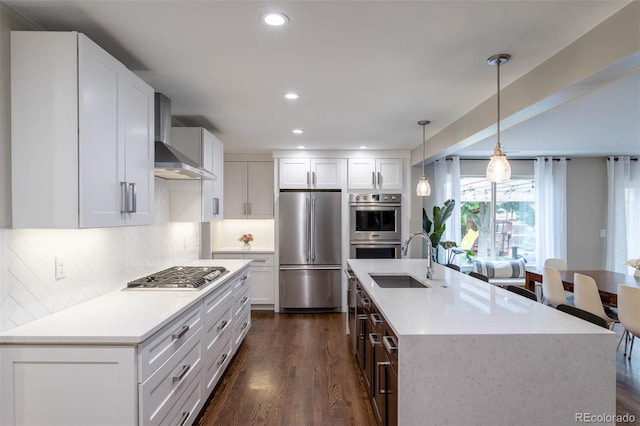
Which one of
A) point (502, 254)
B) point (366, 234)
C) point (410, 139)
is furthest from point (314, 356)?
point (502, 254)

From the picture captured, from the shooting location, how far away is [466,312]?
1.98 m

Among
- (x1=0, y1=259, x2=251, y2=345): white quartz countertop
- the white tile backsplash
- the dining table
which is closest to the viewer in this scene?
(x1=0, y1=259, x2=251, y2=345): white quartz countertop

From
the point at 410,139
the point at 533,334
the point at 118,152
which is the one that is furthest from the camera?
the point at 410,139

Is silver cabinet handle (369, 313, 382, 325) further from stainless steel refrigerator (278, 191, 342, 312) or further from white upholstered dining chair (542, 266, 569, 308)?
stainless steel refrigerator (278, 191, 342, 312)

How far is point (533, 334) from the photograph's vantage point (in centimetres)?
163

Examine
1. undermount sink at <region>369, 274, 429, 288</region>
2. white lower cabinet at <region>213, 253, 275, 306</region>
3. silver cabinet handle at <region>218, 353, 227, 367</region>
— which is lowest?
silver cabinet handle at <region>218, 353, 227, 367</region>

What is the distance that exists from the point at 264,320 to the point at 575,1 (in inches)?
180

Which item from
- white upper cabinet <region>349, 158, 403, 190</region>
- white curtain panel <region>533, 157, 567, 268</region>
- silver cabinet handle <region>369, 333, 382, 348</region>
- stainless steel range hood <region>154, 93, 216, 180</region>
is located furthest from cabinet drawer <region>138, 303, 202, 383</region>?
white curtain panel <region>533, 157, 567, 268</region>

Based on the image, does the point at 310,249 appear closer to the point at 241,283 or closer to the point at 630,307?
the point at 241,283

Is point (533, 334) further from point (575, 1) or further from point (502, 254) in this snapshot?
point (502, 254)

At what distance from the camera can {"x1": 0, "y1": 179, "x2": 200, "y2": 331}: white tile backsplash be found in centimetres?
172

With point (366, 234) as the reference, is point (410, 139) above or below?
above

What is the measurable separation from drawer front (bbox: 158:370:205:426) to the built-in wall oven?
10.7ft

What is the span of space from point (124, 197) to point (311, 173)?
3532 millimetres
